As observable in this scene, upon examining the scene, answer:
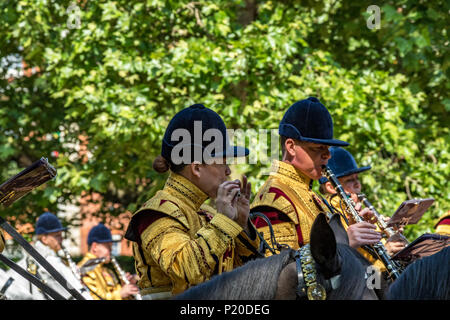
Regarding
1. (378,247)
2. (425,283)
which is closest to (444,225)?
(378,247)

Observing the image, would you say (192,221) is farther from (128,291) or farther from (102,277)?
(102,277)

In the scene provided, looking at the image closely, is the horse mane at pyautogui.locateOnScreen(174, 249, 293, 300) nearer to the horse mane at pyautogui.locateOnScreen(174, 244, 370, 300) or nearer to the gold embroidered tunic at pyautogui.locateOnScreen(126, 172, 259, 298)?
the horse mane at pyautogui.locateOnScreen(174, 244, 370, 300)

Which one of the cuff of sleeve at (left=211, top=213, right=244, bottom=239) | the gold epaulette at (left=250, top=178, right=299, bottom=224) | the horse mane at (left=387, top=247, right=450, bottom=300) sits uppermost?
→ the gold epaulette at (left=250, top=178, right=299, bottom=224)

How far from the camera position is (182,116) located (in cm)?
342

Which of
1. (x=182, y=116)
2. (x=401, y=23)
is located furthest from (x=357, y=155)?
(x=182, y=116)

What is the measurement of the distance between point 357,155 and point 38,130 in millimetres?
5443

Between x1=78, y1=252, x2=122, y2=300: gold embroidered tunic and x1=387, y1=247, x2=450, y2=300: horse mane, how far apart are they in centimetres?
806

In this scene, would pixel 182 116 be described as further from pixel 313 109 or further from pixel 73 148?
pixel 73 148

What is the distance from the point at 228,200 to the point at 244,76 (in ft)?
20.0

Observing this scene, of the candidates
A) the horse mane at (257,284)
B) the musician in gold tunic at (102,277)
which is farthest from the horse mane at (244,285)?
the musician in gold tunic at (102,277)

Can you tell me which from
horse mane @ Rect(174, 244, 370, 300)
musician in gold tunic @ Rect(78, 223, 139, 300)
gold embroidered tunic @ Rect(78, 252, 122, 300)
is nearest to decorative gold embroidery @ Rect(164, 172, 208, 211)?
horse mane @ Rect(174, 244, 370, 300)

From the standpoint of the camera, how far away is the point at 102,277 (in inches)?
420

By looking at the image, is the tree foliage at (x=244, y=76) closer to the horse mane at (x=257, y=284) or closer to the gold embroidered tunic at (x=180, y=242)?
the gold embroidered tunic at (x=180, y=242)

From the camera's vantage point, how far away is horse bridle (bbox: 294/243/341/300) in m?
2.09
